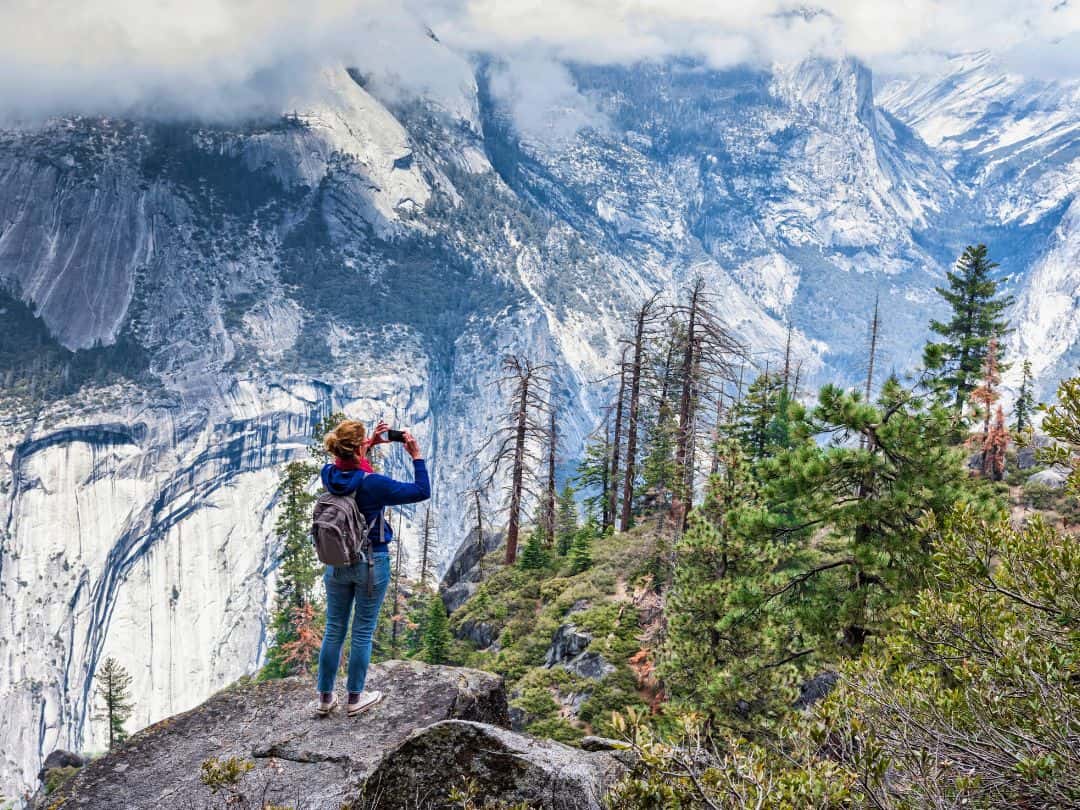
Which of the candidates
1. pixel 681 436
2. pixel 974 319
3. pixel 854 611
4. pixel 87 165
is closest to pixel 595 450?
pixel 681 436

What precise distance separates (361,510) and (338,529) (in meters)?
0.29

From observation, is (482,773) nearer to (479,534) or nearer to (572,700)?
(572,700)

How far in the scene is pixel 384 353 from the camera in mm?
169125

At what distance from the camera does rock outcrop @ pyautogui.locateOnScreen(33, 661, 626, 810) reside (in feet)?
14.2

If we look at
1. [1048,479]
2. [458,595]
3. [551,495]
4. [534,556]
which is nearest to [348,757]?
[534,556]

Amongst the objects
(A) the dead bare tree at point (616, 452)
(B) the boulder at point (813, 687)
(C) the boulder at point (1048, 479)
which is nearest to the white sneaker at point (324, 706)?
(B) the boulder at point (813, 687)

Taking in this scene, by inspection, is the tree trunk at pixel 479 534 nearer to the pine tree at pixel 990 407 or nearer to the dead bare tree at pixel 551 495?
the dead bare tree at pixel 551 495

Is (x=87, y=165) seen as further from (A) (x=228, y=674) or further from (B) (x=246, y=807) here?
(B) (x=246, y=807)

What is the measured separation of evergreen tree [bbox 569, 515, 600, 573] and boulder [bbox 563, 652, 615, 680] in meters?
6.40

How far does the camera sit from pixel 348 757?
5391 millimetres

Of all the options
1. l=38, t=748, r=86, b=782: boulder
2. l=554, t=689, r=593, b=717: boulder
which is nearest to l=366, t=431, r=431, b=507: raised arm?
l=554, t=689, r=593, b=717: boulder

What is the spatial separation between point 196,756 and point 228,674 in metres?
116

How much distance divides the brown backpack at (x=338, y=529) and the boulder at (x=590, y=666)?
1166 centimetres

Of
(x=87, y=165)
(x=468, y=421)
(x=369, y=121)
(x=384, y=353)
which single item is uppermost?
(x=369, y=121)
